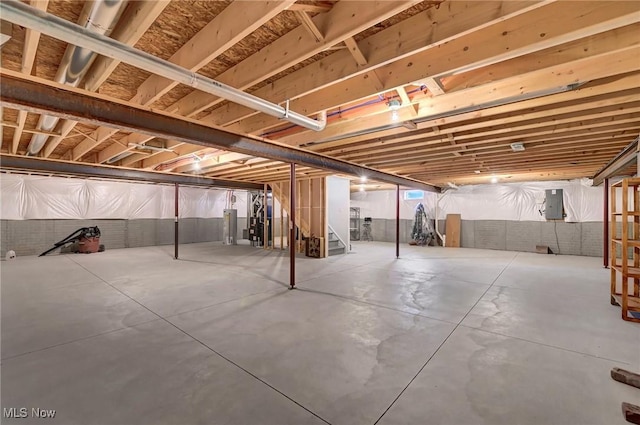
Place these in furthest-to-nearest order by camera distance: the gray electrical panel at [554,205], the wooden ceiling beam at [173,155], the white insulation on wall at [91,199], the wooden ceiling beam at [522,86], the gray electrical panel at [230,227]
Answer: the gray electrical panel at [230,227], the gray electrical panel at [554,205], the white insulation on wall at [91,199], the wooden ceiling beam at [173,155], the wooden ceiling beam at [522,86]

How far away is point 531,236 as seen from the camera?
8.85 meters

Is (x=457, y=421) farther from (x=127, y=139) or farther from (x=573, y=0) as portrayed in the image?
(x=127, y=139)

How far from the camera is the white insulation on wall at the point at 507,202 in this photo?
26.3 ft

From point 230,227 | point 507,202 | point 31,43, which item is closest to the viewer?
point 31,43

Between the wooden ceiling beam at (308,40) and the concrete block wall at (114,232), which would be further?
the concrete block wall at (114,232)

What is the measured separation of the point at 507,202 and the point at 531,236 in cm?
126

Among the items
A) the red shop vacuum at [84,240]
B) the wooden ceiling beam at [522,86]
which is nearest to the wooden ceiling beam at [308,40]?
the wooden ceiling beam at [522,86]

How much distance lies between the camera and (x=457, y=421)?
1.62 m

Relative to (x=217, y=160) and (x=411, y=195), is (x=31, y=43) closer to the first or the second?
(x=217, y=160)

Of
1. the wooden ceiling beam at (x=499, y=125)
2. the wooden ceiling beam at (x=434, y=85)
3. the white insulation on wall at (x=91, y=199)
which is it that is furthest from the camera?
the white insulation on wall at (x=91, y=199)

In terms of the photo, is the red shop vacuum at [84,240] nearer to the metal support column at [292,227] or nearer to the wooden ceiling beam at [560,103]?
the metal support column at [292,227]

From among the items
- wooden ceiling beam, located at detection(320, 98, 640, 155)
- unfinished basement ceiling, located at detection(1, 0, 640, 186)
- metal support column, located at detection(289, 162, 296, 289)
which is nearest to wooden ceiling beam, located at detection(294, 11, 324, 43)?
unfinished basement ceiling, located at detection(1, 0, 640, 186)

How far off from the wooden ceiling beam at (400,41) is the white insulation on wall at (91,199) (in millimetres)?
8933

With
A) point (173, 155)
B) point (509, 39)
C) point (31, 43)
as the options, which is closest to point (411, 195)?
point (173, 155)
